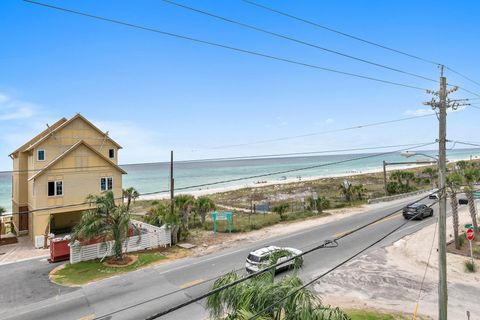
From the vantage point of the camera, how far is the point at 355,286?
1612 cm

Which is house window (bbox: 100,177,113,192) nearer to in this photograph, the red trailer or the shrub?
the red trailer

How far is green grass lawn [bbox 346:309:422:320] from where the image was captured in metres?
12.3

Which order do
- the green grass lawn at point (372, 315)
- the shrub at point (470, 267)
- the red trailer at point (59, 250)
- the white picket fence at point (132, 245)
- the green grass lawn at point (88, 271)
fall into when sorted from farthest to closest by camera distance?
the red trailer at point (59, 250) < the white picket fence at point (132, 245) < the shrub at point (470, 267) < the green grass lawn at point (88, 271) < the green grass lawn at point (372, 315)

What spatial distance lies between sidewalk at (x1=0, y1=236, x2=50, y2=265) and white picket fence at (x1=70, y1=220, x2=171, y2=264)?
4356 mm

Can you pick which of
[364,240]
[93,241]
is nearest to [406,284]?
[364,240]

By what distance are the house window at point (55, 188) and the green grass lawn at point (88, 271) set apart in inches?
317

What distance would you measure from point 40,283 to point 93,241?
458cm

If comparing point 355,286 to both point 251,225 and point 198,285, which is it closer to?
point 198,285

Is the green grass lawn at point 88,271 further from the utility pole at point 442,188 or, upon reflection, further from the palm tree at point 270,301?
the utility pole at point 442,188

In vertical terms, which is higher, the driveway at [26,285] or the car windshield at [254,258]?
the car windshield at [254,258]

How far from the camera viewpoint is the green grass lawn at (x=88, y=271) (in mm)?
17844

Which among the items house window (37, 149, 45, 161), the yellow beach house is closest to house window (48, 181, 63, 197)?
the yellow beach house

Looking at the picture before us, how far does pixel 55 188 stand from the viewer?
26031 millimetres

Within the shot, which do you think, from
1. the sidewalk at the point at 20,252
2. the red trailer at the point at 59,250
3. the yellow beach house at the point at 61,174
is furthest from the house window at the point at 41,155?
the red trailer at the point at 59,250
